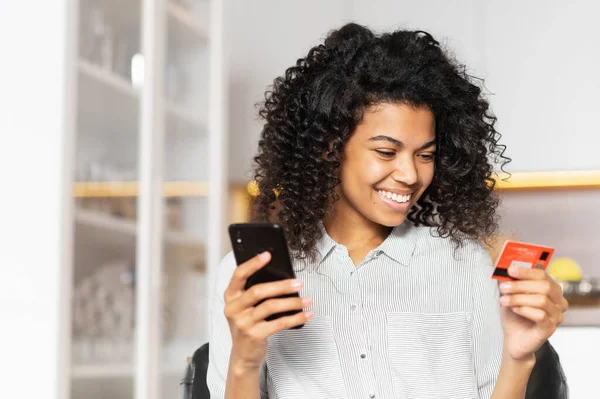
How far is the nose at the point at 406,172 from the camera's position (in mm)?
1254

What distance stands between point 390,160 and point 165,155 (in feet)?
5.25

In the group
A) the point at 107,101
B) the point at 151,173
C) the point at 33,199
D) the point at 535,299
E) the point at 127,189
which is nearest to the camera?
the point at 535,299

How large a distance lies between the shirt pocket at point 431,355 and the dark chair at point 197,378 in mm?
337

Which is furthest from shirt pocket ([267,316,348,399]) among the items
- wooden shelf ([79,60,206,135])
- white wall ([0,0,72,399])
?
wooden shelf ([79,60,206,135])

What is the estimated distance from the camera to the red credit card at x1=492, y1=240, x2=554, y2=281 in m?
1.07

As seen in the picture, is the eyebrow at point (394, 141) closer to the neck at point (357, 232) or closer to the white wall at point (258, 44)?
the neck at point (357, 232)

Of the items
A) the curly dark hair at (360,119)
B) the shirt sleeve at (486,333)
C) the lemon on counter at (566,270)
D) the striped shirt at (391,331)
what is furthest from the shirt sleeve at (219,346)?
the lemon on counter at (566,270)

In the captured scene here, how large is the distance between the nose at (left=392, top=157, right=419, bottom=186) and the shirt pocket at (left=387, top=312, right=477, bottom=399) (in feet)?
0.70

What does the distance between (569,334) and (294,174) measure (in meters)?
0.59

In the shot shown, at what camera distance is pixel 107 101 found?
2.39 m

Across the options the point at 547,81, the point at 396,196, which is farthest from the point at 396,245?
the point at 547,81

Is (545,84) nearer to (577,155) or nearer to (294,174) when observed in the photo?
(577,155)

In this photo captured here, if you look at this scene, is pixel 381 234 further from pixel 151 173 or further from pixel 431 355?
pixel 151 173

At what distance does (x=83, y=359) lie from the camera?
2.19m
